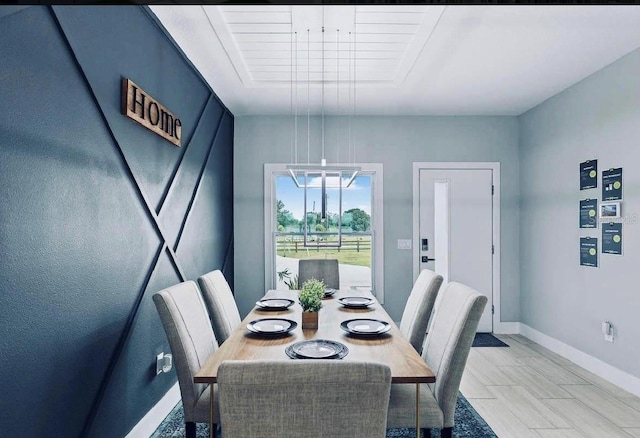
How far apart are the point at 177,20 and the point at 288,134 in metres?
2.20

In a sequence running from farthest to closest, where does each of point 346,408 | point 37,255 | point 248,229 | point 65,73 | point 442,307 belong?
1. point 248,229
2. point 442,307
3. point 65,73
4. point 37,255
5. point 346,408

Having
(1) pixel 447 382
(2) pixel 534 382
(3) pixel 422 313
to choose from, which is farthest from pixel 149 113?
(2) pixel 534 382

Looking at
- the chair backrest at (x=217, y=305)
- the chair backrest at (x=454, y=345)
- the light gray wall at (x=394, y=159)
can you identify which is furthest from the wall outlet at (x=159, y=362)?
the light gray wall at (x=394, y=159)

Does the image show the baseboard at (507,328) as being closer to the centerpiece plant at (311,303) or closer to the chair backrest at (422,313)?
the chair backrest at (422,313)

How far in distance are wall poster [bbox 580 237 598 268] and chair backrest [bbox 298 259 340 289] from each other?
2.15 m

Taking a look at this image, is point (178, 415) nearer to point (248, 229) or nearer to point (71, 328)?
point (71, 328)

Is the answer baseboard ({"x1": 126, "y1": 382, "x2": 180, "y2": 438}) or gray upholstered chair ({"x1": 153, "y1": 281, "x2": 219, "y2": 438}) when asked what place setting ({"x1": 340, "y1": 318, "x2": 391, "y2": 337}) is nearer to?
gray upholstered chair ({"x1": 153, "y1": 281, "x2": 219, "y2": 438})

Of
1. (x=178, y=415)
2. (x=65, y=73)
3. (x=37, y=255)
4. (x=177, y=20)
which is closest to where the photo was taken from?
(x=37, y=255)

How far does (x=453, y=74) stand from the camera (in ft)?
11.2

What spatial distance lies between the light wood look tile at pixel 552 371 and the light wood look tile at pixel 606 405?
3.9 inches

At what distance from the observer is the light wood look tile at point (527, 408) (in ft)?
8.32

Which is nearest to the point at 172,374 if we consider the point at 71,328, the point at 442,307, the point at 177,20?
the point at 71,328

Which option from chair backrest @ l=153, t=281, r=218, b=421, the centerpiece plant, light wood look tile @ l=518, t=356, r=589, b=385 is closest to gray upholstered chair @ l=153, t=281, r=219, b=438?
chair backrest @ l=153, t=281, r=218, b=421

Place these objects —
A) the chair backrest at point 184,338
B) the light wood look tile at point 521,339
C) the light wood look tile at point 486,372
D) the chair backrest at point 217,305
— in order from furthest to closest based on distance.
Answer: the light wood look tile at point 521,339, the light wood look tile at point 486,372, the chair backrest at point 217,305, the chair backrest at point 184,338
